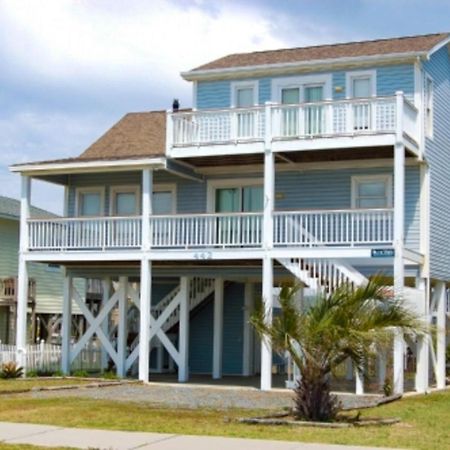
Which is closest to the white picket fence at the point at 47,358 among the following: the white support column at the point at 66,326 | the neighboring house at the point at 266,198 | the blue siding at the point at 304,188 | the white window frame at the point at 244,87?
the white support column at the point at 66,326

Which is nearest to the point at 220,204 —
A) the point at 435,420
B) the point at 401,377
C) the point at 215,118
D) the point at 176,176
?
the point at 176,176

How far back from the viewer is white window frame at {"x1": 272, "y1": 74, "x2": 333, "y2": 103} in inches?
1112

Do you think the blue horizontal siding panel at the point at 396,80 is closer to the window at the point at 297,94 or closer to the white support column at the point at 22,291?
the window at the point at 297,94

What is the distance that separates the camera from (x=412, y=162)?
27203 millimetres

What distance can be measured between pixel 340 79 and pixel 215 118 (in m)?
3.72

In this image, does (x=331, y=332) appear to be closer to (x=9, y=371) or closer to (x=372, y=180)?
(x=372, y=180)

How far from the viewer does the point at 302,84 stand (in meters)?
28.6

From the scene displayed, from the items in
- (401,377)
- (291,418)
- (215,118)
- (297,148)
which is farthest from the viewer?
(215,118)

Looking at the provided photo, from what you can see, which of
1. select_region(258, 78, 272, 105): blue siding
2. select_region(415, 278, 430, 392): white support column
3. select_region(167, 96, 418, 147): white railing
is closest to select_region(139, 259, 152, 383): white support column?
select_region(167, 96, 418, 147): white railing

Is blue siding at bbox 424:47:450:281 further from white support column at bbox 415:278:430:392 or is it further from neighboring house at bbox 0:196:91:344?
neighboring house at bbox 0:196:91:344

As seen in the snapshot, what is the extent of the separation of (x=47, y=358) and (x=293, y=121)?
1052 centimetres

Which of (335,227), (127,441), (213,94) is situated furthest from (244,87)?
(127,441)

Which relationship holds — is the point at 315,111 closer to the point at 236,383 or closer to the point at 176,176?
the point at 176,176

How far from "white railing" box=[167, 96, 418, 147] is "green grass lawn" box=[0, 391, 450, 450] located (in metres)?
7.47
